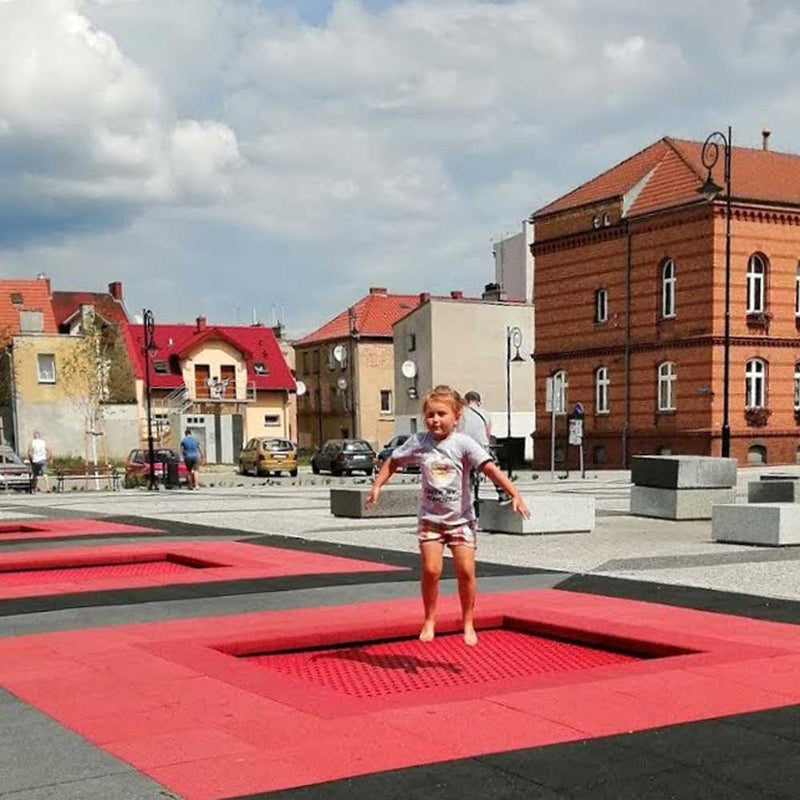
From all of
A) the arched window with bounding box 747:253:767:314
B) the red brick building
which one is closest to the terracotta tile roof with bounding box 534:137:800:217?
the red brick building

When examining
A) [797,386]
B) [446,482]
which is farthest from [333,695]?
[797,386]

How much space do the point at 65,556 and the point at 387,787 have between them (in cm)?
939

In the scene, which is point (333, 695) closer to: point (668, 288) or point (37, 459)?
point (37, 459)

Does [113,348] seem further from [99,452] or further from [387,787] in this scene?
[387,787]

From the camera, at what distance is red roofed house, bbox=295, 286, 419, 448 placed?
252 feet

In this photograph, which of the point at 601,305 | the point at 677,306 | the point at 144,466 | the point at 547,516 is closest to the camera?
the point at 547,516

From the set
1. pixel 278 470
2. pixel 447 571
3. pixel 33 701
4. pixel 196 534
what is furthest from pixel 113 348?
pixel 33 701

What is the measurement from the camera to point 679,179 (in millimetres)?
43000

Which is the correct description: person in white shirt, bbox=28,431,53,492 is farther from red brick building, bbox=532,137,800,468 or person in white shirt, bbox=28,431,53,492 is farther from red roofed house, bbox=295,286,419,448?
red roofed house, bbox=295,286,419,448

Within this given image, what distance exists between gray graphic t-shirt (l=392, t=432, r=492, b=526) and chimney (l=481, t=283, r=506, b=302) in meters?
66.1

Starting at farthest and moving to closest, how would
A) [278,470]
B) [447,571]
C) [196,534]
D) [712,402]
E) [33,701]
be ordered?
[278,470]
[712,402]
[196,534]
[447,571]
[33,701]

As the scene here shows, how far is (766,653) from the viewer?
22.1ft

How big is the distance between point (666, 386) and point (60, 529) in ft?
98.4

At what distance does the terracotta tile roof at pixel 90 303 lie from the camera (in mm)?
76188
